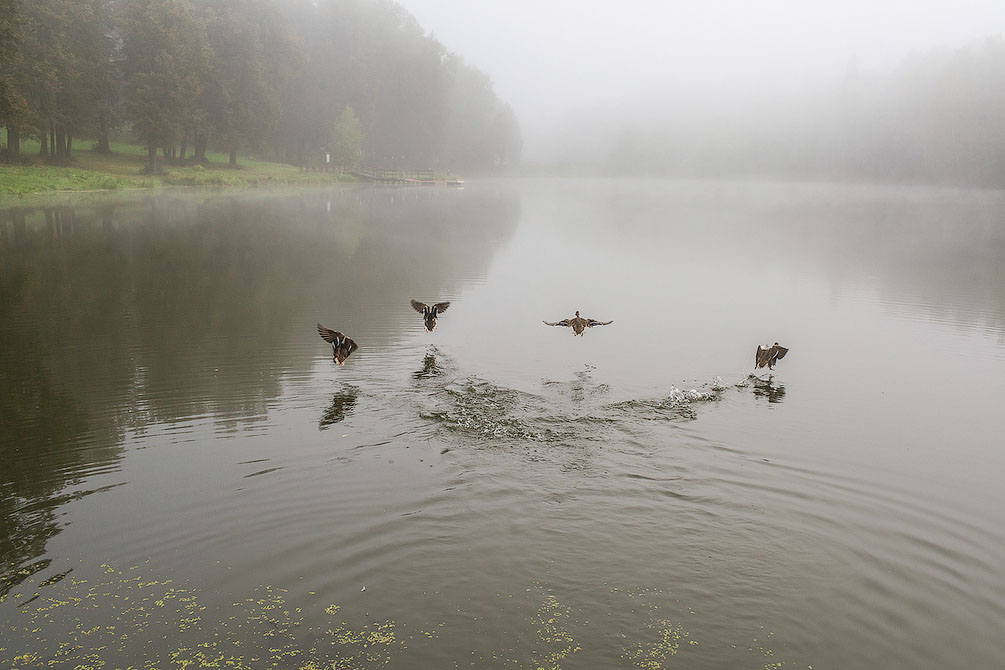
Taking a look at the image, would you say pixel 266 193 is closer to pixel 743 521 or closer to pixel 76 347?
pixel 76 347

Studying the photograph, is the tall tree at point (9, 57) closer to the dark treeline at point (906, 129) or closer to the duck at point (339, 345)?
the duck at point (339, 345)

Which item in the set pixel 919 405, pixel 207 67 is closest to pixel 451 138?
pixel 207 67

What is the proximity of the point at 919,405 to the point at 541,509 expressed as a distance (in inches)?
321

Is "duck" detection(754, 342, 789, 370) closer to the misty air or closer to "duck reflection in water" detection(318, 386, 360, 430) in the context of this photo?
the misty air

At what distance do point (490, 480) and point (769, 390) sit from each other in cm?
656

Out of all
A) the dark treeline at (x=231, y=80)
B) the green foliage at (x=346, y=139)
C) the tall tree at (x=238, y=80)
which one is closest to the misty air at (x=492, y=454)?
the dark treeline at (x=231, y=80)

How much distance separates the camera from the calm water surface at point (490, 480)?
641 cm

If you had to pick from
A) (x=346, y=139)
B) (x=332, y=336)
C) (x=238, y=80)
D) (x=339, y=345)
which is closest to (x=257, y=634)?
(x=339, y=345)

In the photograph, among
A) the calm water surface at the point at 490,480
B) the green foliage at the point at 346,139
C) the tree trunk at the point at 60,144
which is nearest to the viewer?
the calm water surface at the point at 490,480

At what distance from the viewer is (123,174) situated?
6234cm

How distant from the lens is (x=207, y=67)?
68875mm

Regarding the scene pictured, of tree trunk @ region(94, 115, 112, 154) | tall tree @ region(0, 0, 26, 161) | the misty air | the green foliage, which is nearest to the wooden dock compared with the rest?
the green foliage

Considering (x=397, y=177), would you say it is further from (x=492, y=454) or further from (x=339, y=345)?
(x=492, y=454)

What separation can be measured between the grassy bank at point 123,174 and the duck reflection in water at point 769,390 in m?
47.8
